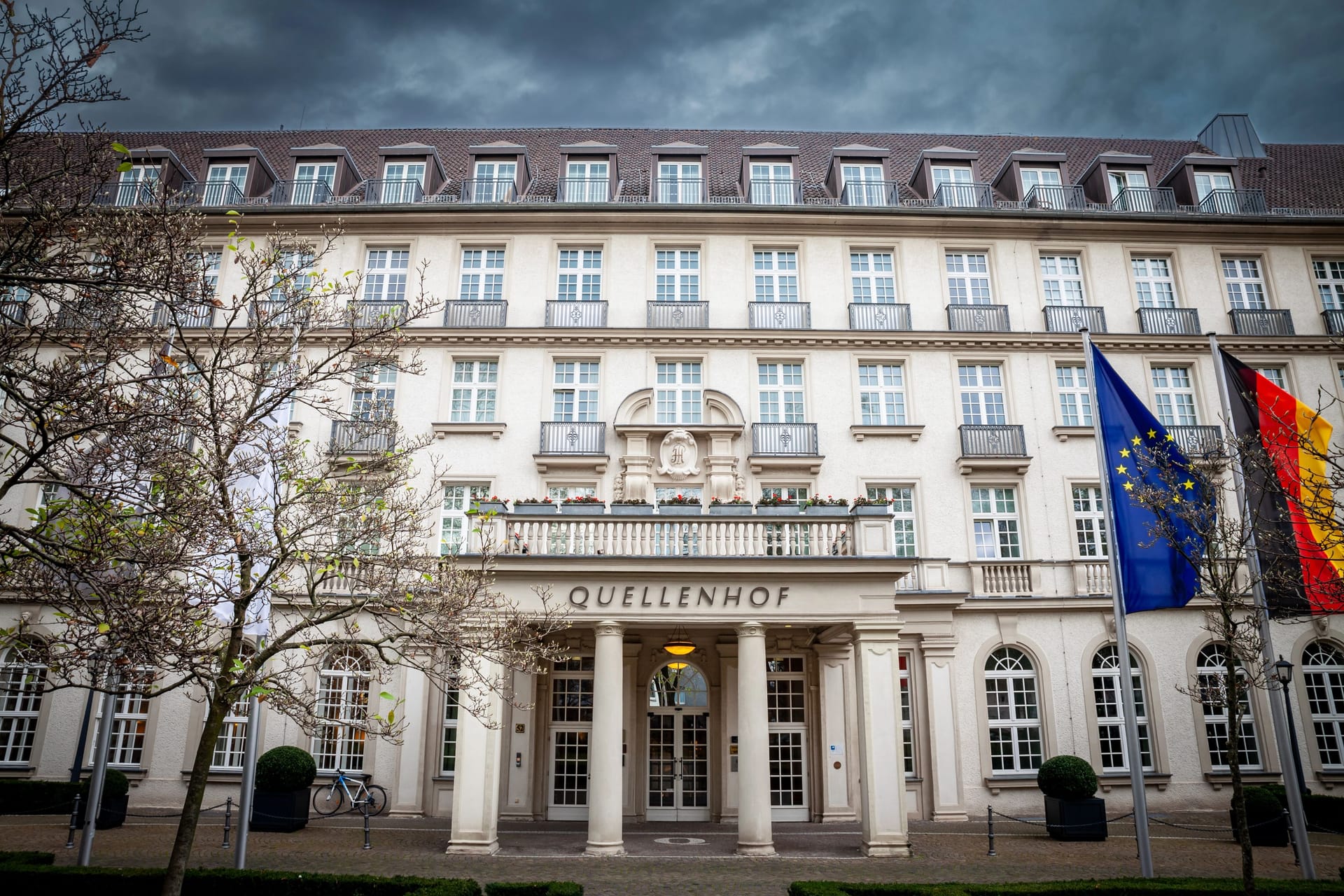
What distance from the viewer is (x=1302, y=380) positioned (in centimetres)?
2522

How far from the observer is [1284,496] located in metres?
13.3

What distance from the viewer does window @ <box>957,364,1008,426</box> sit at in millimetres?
24562

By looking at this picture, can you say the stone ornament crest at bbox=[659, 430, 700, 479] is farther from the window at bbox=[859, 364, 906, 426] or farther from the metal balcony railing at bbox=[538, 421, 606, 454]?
the window at bbox=[859, 364, 906, 426]

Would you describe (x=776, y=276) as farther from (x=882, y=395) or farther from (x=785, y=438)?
(x=785, y=438)

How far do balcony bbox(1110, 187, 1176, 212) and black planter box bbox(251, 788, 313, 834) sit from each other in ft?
90.8

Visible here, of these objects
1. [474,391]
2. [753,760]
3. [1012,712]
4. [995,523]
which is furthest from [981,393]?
[474,391]

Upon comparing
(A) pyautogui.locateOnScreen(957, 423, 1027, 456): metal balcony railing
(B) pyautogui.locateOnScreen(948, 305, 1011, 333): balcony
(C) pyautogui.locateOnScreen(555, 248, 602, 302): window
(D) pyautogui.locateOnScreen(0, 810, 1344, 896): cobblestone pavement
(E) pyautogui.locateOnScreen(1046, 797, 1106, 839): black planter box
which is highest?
(C) pyautogui.locateOnScreen(555, 248, 602, 302): window

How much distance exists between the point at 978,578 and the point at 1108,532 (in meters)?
7.25

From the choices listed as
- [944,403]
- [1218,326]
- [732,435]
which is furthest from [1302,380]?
[732,435]

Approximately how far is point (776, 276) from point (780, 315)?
58.9 inches

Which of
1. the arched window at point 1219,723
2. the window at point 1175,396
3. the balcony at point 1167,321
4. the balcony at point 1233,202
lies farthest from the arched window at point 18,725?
the balcony at point 1233,202

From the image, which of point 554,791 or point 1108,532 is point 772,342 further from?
point 554,791

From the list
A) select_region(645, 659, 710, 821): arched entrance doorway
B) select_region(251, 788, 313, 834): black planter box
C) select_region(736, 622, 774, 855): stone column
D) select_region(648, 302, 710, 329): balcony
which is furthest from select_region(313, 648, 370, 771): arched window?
select_region(648, 302, 710, 329): balcony

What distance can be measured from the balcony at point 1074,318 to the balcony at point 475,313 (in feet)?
51.5
